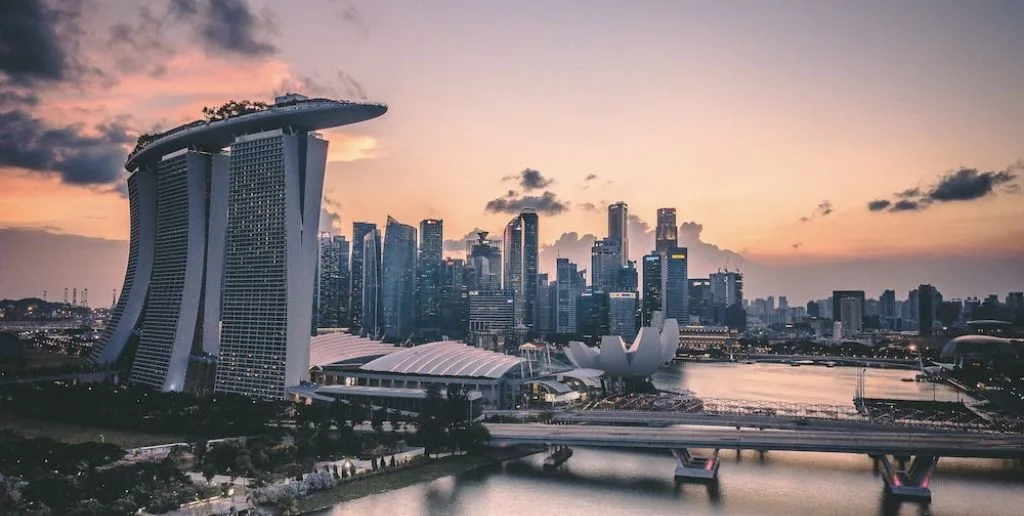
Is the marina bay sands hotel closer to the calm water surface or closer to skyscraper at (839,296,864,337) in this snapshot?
the calm water surface

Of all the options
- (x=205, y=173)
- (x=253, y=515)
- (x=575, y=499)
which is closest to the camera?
(x=253, y=515)

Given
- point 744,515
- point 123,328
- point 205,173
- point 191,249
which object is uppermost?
point 205,173

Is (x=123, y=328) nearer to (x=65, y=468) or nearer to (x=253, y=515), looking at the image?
(x=65, y=468)

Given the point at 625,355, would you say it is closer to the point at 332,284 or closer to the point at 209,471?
the point at 209,471

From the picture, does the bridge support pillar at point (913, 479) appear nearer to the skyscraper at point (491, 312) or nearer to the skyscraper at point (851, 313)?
the skyscraper at point (491, 312)

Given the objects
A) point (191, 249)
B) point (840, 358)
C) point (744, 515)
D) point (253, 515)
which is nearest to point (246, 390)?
point (191, 249)

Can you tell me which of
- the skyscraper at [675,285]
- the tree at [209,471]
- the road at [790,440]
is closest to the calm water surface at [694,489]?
the road at [790,440]
